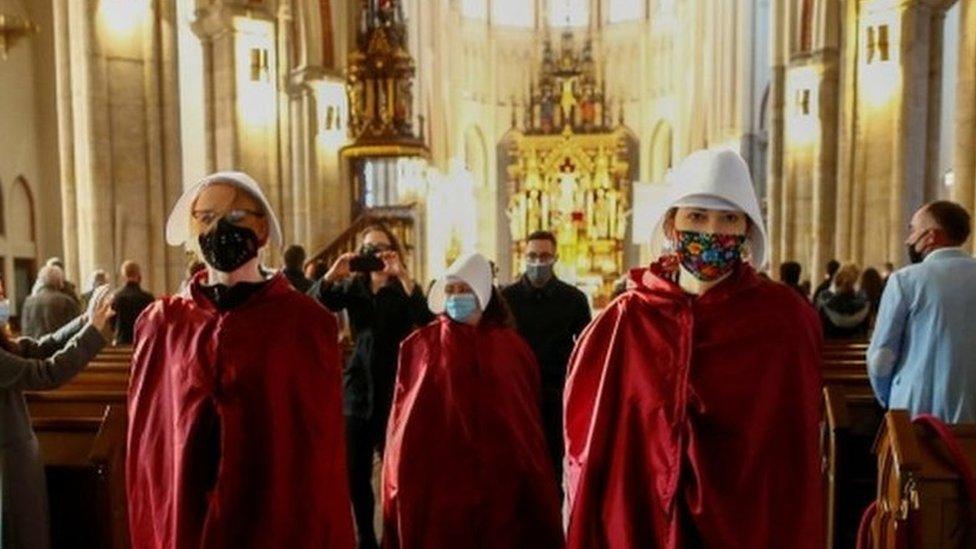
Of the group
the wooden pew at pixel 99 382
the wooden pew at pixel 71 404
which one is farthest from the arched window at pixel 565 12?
the wooden pew at pixel 71 404

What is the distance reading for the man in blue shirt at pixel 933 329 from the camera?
12.2 feet

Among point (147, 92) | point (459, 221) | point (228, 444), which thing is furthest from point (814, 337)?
point (459, 221)

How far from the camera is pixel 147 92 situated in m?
8.78

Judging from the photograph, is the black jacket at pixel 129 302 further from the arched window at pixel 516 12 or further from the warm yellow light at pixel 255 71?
the arched window at pixel 516 12

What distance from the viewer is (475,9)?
31.2 m

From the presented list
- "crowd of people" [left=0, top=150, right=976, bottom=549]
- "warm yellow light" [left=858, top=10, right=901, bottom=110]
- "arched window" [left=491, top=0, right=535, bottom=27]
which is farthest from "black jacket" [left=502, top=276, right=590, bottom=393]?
"arched window" [left=491, top=0, right=535, bottom=27]

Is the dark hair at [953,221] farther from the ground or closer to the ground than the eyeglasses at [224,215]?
closer to the ground

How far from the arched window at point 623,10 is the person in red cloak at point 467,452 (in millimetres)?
30447

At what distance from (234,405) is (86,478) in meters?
1.40

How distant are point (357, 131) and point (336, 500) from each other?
1194cm

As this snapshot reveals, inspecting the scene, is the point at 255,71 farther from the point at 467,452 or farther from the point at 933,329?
the point at 933,329

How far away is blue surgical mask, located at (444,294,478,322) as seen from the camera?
3.90 metres

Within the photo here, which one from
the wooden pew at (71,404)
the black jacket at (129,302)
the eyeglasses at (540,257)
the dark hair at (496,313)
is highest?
the eyeglasses at (540,257)

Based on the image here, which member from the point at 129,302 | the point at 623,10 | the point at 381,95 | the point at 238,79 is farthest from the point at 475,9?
the point at 129,302
